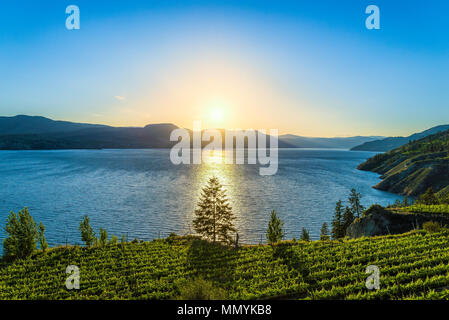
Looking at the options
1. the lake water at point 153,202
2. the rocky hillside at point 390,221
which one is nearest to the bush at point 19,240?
the lake water at point 153,202

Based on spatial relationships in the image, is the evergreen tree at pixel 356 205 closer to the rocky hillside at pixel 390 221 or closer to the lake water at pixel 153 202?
the lake water at pixel 153 202

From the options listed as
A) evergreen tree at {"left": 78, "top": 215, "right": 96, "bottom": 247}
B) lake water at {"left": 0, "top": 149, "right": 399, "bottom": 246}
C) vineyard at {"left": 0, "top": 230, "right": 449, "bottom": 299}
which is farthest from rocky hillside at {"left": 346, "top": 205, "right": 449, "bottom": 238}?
evergreen tree at {"left": 78, "top": 215, "right": 96, "bottom": 247}

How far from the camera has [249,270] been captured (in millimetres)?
24688

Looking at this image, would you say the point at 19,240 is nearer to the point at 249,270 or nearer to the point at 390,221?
the point at 249,270

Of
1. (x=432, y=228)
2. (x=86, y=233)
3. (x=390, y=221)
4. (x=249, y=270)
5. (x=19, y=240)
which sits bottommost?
(x=86, y=233)

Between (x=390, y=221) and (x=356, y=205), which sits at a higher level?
(x=390, y=221)

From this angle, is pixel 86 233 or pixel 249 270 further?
pixel 86 233

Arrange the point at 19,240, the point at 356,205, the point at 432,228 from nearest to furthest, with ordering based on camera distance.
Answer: the point at 19,240, the point at 432,228, the point at 356,205

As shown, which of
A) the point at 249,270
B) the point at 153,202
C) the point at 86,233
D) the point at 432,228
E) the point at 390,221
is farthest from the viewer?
the point at 153,202

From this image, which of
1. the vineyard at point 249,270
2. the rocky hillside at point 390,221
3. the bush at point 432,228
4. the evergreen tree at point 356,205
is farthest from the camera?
the evergreen tree at point 356,205

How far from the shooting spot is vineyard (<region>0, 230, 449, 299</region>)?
18703 mm

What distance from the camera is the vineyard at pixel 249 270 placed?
736 inches

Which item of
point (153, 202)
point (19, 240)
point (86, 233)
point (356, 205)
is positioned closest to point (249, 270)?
point (86, 233)
